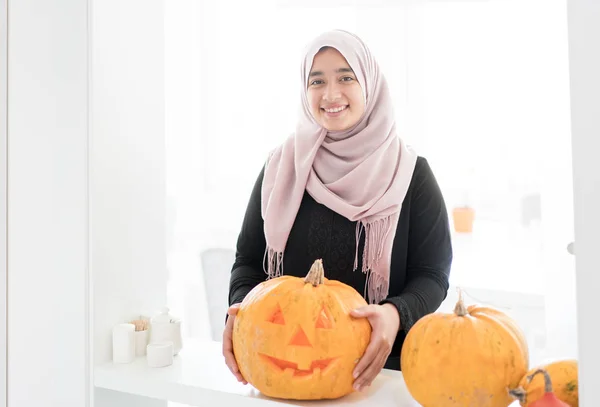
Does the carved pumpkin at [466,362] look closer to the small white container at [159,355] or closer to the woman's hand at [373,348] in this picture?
the woman's hand at [373,348]

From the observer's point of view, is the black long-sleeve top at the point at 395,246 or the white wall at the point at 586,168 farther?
the black long-sleeve top at the point at 395,246

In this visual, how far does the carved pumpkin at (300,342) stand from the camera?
35.7 inches

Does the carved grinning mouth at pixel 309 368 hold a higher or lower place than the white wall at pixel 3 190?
lower

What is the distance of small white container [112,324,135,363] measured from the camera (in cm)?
117

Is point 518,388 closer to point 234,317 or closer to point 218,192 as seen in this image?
point 234,317

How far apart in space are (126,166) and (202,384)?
0.48m

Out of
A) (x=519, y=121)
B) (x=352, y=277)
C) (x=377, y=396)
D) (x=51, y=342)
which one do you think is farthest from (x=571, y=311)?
(x=51, y=342)

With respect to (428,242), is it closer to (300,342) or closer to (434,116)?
(300,342)

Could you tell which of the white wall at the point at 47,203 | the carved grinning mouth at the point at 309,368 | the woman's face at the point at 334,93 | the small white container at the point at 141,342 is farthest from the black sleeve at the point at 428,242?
the white wall at the point at 47,203

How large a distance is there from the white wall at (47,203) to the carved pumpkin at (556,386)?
0.80m

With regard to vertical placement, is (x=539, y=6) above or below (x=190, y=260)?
above

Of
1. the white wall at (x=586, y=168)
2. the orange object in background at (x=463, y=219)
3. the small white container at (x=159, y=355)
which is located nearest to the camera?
the white wall at (x=586, y=168)

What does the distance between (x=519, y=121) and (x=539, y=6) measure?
1.96 ft

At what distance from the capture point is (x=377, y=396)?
0.97 metres
